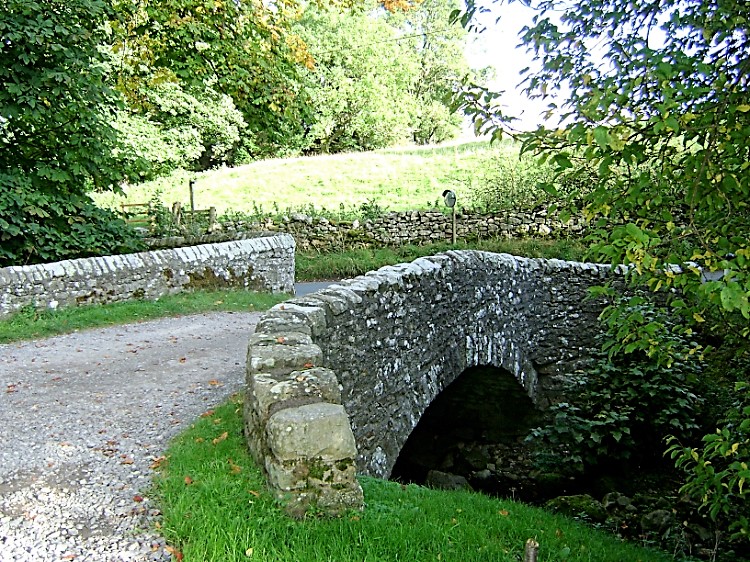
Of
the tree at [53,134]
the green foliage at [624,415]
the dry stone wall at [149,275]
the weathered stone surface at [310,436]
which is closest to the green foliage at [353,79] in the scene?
the dry stone wall at [149,275]

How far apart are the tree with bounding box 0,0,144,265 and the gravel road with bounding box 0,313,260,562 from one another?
2.79 meters

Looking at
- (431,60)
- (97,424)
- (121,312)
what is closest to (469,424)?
(121,312)

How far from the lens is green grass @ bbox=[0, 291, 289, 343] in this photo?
8516 millimetres

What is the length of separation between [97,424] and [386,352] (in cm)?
283

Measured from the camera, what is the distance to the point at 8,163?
36.3 feet

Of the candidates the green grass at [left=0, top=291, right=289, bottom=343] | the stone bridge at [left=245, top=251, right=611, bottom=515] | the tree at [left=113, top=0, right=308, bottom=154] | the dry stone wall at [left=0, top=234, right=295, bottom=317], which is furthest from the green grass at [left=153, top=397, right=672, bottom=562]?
the tree at [left=113, top=0, right=308, bottom=154]

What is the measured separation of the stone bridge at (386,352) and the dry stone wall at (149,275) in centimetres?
502

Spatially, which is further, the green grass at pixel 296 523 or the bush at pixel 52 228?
the bush at pixel 52 228

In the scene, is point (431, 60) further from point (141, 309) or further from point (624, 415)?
point (624, 415)

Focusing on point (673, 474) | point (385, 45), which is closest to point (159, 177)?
point (385, 45)

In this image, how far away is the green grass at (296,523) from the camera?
3.11 metres

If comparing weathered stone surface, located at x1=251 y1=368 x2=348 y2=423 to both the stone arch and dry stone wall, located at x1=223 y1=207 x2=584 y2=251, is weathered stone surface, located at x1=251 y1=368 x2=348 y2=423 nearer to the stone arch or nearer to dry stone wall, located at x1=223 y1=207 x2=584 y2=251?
the stone arch

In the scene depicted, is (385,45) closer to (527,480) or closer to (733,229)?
(527,480)

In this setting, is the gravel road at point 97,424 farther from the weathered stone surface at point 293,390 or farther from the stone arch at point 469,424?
the stone arch at point 469,424
